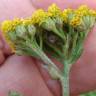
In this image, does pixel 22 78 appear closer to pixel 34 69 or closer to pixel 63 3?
pixel 34 69

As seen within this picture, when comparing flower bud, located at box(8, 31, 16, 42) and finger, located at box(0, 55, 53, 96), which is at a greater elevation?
flower bud, located at box(8, 31, 16, 42)

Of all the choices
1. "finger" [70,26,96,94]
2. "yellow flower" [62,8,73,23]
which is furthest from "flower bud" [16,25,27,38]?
"finger" [70,26,96,94]

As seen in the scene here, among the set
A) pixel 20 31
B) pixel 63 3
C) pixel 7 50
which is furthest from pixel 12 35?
Answer: pixel 63 3

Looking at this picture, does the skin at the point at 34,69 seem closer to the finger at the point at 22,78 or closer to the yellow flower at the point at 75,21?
the finger at the point at 22,78

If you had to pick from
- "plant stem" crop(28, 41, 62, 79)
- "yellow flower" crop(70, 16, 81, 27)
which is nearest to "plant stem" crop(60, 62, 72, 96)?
"plant stem" crop(28, 41, 62, 79)

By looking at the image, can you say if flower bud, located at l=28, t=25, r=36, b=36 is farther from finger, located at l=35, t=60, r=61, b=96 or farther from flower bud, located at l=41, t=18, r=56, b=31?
finger, located at l=35, t=60, r=61, b=96

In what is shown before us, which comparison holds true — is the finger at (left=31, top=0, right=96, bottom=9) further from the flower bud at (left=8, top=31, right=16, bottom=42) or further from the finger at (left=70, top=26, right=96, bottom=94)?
the flower bud at (left=8, top=31, right=16, bottom=42)

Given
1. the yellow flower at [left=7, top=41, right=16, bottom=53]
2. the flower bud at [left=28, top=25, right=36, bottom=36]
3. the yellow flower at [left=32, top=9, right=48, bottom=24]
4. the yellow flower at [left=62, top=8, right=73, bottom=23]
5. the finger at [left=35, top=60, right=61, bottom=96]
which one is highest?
the yellow flower at [left=32, top=9, right=48, bottom=24]

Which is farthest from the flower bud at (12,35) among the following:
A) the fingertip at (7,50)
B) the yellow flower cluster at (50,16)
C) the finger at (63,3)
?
the finger at (63,3)

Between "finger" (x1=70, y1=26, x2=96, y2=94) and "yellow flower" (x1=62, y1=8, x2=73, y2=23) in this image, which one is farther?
"finger" (x1=70, y1=26, x2=96, y2=94)
